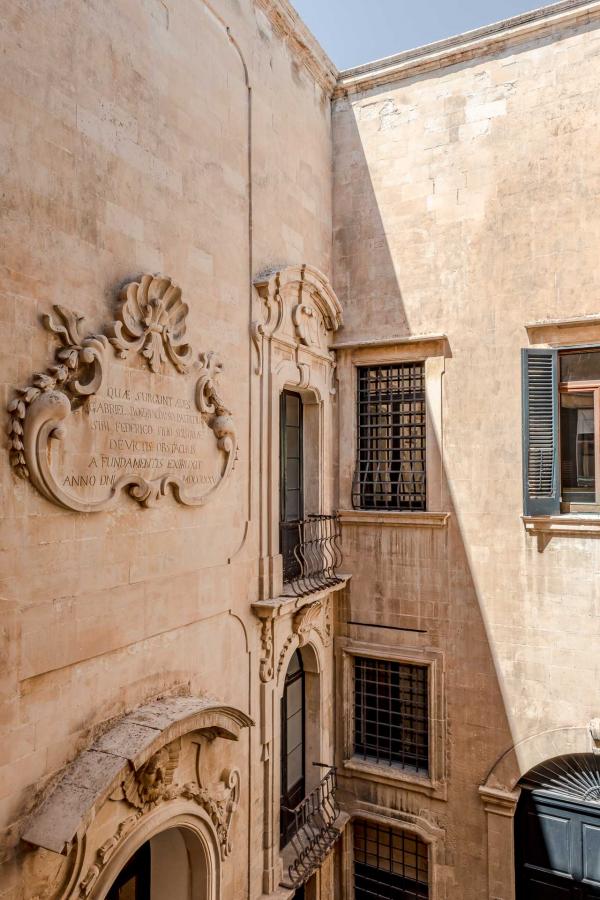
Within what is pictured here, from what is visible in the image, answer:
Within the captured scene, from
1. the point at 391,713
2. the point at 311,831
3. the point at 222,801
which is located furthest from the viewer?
the point at 391,713

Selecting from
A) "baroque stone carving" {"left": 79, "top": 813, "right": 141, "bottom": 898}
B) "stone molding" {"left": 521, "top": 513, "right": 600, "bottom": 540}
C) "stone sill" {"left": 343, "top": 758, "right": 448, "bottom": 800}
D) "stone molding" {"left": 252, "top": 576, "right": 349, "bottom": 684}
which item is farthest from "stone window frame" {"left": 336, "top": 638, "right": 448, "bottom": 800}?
"baroque stone carving" {"left": 79, "top": 813, "right": 141, "bottom": 898}

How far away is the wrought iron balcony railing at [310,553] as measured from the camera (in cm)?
834

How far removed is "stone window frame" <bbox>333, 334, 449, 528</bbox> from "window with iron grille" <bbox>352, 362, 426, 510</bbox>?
0.44ft

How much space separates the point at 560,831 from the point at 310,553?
15.6ft

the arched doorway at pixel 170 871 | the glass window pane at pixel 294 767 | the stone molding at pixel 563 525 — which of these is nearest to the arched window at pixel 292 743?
the glass window pane at pixel 294 767

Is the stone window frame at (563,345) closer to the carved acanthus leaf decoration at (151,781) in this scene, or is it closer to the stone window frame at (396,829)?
the stone window frame at (396,829)

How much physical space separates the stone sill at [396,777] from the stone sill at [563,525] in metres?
3.70

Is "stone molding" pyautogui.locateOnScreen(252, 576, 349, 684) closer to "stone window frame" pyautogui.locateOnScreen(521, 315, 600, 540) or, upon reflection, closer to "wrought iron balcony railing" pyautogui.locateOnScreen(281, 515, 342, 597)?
"wrought iron balcony railing" pyautogui.locateOnScreen(281, 515, 342, 597)

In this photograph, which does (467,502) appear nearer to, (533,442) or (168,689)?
(533,442)

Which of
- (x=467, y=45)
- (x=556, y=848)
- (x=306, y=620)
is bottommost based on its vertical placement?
(x=556, y=848)

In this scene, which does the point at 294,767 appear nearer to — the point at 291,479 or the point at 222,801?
the point at 222,801

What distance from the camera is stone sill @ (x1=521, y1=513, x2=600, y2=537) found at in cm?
803

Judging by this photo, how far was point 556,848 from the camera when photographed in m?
8.24

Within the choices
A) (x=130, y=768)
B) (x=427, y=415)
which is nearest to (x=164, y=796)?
(x=130, y=768)
